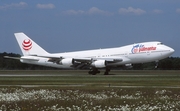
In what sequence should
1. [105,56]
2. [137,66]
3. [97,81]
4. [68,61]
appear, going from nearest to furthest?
1. [97,81]
2. [68,61]
3. [105,56]
4. [137,66]

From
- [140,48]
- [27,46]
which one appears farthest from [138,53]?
[27,46]

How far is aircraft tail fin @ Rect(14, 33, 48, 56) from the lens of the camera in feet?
272

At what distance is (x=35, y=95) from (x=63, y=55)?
2081 inches

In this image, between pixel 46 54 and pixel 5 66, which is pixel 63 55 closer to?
pixel 46 54

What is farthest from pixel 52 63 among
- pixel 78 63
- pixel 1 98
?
pixel 1 98

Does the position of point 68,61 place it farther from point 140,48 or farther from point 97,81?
point 97,81

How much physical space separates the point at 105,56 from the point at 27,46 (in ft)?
56.7

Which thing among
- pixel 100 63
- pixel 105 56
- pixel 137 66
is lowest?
pixel 137 66

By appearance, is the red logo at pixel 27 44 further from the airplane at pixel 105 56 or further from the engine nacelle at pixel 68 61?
the engine nacelle at pixel 68 61

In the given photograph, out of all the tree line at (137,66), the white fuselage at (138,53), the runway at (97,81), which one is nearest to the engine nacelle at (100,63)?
the white fuselage at (138,53)

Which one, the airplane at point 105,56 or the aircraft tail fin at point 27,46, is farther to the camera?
the aircraft tail fin at point 27,46

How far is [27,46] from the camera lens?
8294 cm

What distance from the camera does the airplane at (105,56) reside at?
68375 mm

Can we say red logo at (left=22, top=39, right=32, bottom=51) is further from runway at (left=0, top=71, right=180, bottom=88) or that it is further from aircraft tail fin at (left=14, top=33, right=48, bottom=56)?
runway at (left=0, top=71, right=180, bottom=88)
